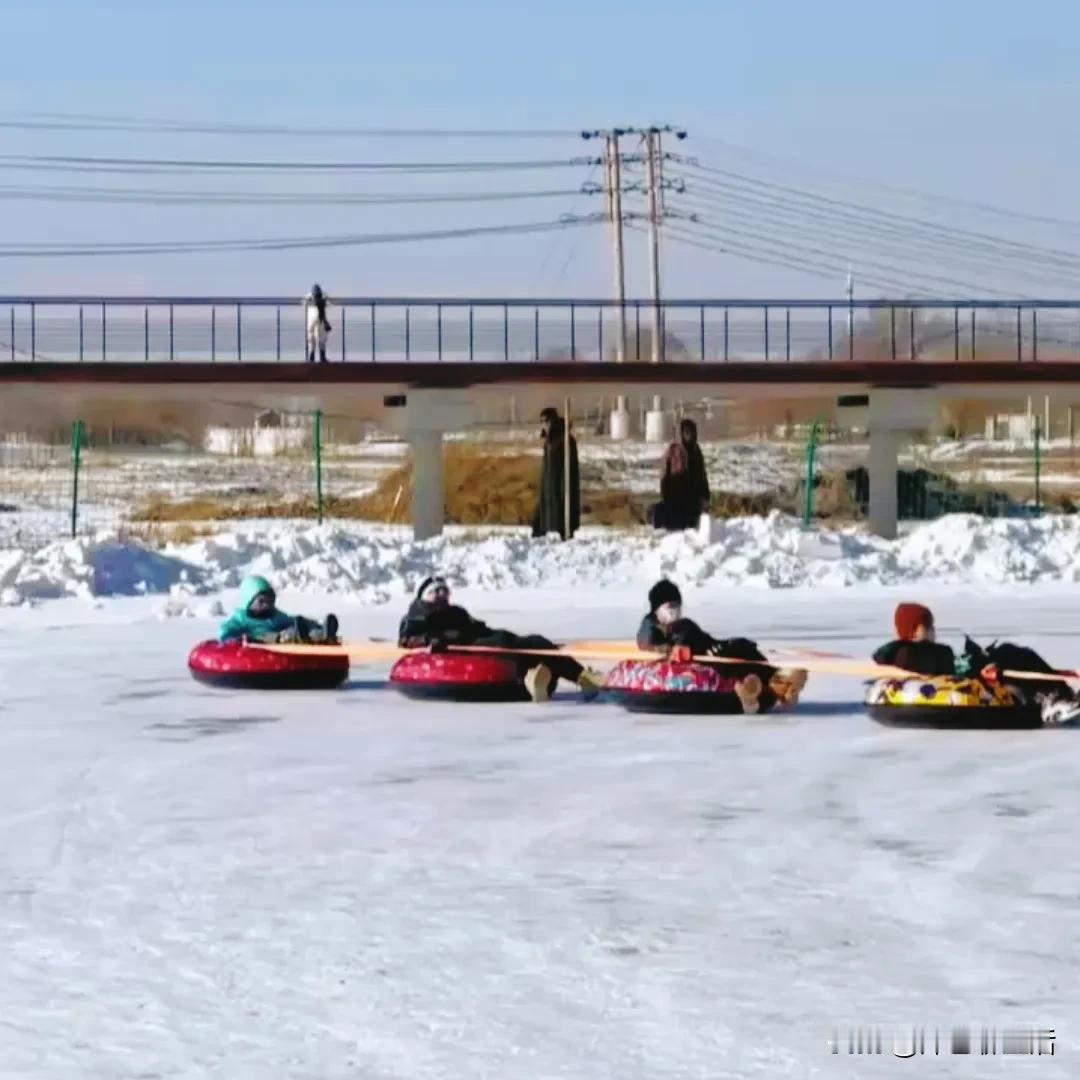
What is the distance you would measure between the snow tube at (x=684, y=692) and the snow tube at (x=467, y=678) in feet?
3.06

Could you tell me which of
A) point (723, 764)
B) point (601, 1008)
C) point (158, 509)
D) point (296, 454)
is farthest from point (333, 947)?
point (296, 454)

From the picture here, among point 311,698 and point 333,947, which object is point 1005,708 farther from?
point 333,947

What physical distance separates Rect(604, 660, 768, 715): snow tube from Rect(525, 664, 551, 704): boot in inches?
28.9

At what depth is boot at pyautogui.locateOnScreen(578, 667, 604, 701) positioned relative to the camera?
47.1 ft

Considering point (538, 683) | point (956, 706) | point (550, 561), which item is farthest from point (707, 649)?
point (550, 561)

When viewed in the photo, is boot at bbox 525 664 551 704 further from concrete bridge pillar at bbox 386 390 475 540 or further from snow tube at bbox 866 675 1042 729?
concrete bridge pillar at bbox 386 390 475 540

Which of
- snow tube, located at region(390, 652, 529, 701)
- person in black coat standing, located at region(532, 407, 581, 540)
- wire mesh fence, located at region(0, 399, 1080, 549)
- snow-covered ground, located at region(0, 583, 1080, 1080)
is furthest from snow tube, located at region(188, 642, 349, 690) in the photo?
wire mesh fence, located at region(0, 399, 1080, 549)

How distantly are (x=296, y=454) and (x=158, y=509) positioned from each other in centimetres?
2079

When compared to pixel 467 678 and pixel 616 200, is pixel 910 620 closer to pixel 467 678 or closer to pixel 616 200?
pixel 467 678

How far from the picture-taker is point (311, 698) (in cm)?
1479

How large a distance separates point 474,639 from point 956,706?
331cm

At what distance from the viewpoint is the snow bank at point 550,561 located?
23766 mm

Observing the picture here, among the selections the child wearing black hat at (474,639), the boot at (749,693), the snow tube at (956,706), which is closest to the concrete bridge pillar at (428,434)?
the child wearing black hat at (474,639)

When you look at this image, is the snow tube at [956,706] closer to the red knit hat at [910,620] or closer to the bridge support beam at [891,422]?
the red knit hat at [910,620]
